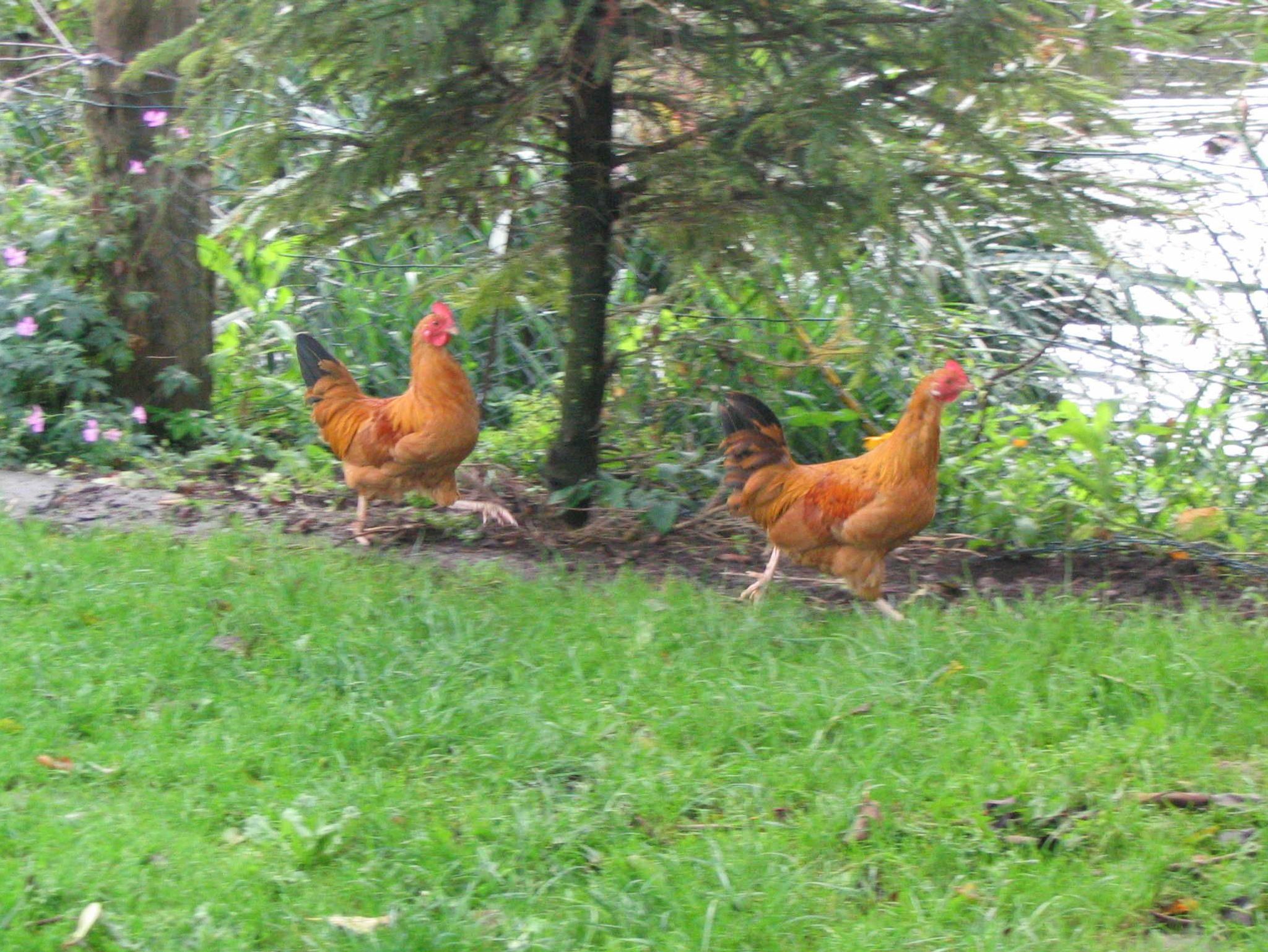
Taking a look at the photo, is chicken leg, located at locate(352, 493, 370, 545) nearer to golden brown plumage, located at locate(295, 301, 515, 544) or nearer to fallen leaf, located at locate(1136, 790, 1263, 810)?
golden brown plumage, located at locate(295, 301, 515, 544)

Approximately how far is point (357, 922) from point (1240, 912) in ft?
6.90

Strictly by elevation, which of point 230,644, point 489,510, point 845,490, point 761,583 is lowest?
point 230,644

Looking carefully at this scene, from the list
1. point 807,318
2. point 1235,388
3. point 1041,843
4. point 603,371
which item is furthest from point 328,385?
point 1235,388

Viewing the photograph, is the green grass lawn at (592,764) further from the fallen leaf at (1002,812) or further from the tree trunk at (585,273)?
the tree trunk at (585,273)

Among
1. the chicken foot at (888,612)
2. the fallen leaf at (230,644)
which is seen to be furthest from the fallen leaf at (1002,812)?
the fallen leaf at (230,644)

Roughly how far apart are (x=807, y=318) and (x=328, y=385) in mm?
2560

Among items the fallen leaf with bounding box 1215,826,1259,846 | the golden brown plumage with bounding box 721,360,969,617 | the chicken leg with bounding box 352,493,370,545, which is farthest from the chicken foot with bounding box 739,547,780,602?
the fallen leaf with bounding box 1215,826,1259,846

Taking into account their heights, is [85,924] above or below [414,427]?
below

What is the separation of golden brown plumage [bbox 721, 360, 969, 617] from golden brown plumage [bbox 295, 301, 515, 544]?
1183 millimetres

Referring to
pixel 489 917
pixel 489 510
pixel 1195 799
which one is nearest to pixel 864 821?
pixel 1195 799

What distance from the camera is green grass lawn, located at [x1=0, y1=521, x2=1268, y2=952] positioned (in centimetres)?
316

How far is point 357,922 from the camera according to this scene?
10.2 feet

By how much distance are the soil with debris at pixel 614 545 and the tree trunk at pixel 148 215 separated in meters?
0.95

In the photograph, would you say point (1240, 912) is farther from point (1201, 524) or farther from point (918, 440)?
point (1201, 524)
